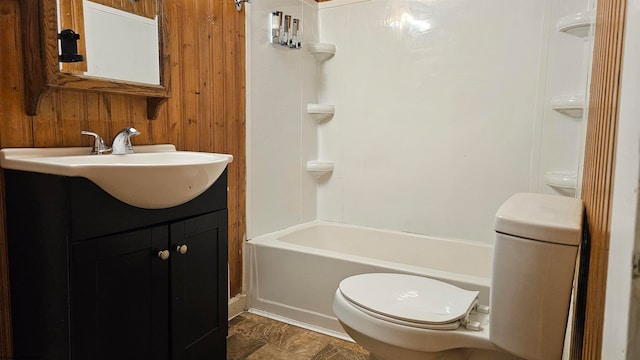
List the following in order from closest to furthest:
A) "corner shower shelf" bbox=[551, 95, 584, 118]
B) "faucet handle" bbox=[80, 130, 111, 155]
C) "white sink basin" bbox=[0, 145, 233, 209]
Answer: "white sink basin" bbox=[0, 145, 233, 209] → "faucet handle" bbox=[80, 130, 111, 155] → "corner shower shelf" bbox=[551, 95, 584, 118]

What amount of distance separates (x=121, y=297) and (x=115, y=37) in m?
0.98

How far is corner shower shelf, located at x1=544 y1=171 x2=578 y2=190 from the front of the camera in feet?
7.14

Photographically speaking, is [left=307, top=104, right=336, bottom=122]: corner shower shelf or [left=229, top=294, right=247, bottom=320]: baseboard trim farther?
[left=307, top=104, right=336, bottom=122]: corner shower shelf

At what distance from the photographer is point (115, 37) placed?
1.66 meters

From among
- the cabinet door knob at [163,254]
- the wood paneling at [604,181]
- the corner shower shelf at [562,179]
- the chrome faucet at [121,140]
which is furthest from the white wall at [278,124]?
the wood paneling at [604,181]

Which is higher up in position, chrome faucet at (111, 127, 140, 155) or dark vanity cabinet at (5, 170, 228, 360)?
chrome faucet at (111, 127, 140, 155)

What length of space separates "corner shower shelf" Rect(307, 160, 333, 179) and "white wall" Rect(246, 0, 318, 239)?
0.04 metres

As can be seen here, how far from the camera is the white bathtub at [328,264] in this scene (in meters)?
2.18

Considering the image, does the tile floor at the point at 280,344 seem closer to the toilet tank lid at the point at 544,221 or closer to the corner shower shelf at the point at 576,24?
the toilet tank lid at the point at 544,221

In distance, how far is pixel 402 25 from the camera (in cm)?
271

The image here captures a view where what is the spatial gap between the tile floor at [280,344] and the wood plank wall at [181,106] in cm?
26

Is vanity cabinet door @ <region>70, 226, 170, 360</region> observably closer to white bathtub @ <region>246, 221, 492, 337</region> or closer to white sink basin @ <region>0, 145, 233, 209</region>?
white sink basin @ <region>0, 145, 233, 209</region>

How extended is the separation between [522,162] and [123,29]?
2.09 meters

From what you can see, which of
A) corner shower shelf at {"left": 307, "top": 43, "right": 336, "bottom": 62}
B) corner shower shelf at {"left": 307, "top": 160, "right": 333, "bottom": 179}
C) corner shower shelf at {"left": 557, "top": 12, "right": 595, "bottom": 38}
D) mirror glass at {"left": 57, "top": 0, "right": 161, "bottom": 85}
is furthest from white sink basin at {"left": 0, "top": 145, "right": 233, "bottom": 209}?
corner shower shelf at {"left": 557, "top": 12, "right": 595, "bottom": 38}
